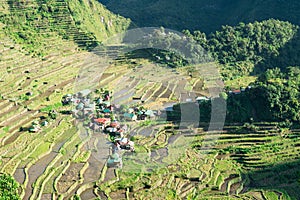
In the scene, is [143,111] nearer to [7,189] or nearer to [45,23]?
[7,189]

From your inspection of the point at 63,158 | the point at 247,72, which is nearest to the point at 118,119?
the point at 63,158

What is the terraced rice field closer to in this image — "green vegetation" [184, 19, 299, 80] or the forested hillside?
"green vegetation" [184, 19, 299, 80]

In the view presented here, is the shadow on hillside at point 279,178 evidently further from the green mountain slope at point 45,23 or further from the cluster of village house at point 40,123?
the green mountain slope at point 45,23

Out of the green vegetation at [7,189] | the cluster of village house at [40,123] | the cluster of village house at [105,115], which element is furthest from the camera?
the cluster of village house at [40,123]

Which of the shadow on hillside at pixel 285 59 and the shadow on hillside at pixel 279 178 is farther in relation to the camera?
the shadow on hillside at pixel 285 59

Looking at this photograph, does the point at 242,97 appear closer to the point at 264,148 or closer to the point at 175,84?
the point at 264,148

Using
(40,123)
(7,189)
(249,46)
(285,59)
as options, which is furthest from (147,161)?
(285,59)

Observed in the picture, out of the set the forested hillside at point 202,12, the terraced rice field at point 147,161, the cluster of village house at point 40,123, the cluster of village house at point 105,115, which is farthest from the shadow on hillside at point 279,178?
the forested hillside at point 202,12
